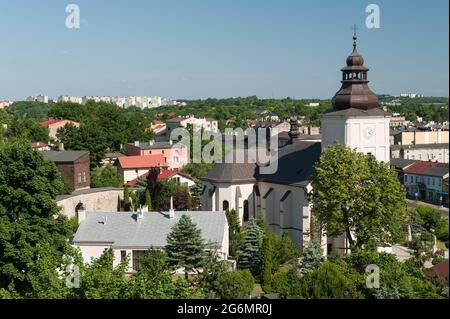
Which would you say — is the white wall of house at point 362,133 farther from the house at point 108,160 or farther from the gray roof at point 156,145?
the gray roof at point 156,145

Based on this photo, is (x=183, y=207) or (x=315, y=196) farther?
(x=183, y=207)

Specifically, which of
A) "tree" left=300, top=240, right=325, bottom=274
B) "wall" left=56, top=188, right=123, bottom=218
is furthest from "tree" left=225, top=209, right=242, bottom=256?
"wall" left=56, top=188, right=123, bottom=218

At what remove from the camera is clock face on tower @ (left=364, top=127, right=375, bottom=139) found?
29933mm

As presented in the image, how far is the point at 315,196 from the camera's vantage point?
26516 mm

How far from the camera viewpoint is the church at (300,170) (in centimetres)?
2992

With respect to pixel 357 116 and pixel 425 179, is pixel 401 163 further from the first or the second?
pixel 357 116

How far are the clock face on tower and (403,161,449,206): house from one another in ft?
54.2

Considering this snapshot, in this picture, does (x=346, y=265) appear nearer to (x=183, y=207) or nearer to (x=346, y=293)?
(x=346, y=293)

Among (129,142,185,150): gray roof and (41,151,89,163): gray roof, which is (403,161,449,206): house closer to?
(129,142,185,150): gray roof

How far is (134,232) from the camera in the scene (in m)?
27.1

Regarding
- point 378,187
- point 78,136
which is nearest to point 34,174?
point 378,187

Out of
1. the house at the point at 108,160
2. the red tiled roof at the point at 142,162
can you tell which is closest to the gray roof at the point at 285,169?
the red tiled roof at the point at 142,162

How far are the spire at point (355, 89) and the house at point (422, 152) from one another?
4507 cm
